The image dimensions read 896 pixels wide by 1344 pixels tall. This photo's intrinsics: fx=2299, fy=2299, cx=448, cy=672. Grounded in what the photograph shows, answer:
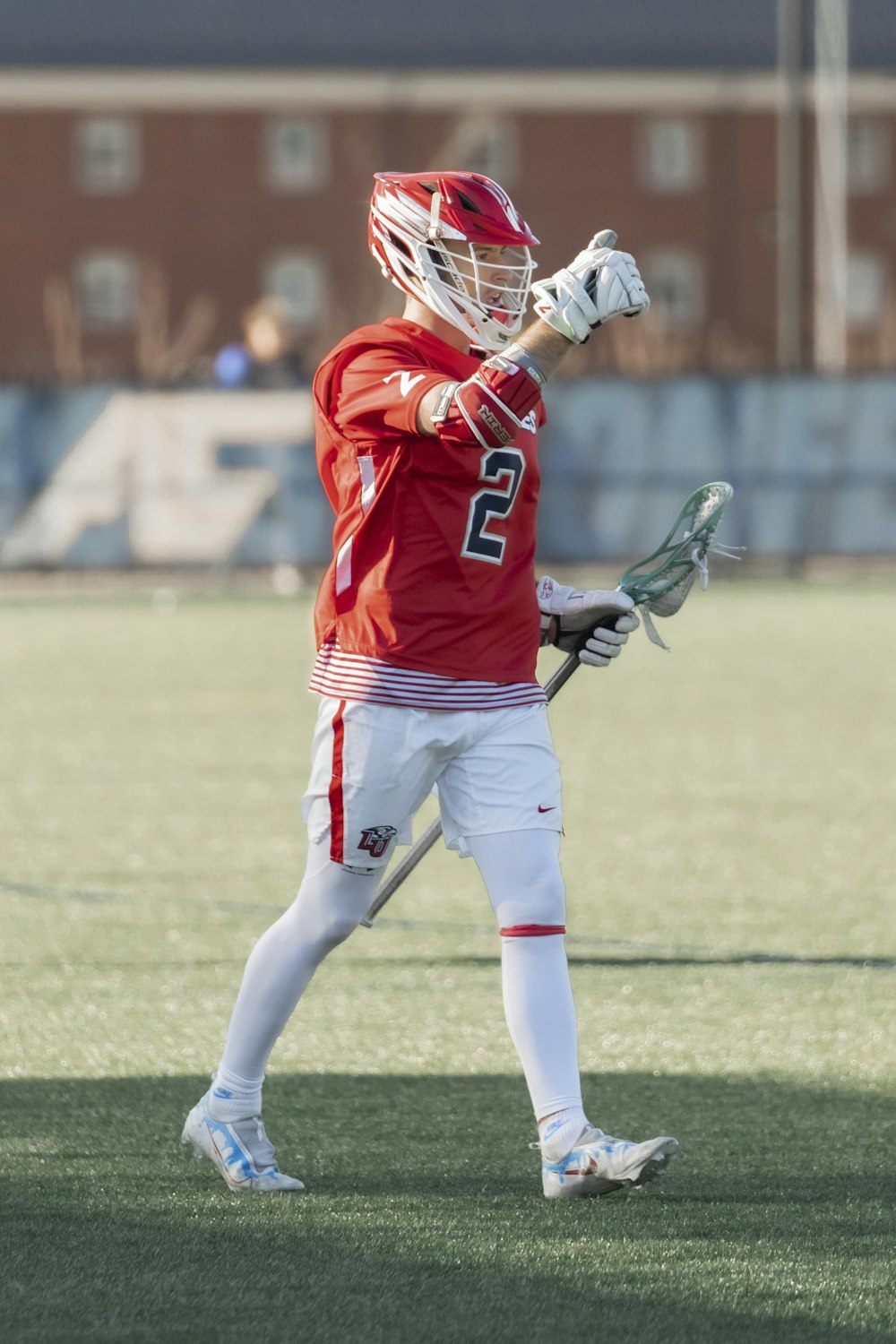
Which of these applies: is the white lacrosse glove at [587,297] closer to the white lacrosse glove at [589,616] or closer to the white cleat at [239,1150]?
the white lacrosse glove at [589,616]

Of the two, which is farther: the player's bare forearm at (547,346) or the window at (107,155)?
the window at (107,155)

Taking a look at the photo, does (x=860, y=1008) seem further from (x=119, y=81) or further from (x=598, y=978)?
Answer: (x=119, y=81)

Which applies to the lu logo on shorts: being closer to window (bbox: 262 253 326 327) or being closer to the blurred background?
the blurred background

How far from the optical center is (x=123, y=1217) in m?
4.16

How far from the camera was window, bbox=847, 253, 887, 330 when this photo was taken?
173 feet

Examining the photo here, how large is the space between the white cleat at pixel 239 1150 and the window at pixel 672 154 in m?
49.2

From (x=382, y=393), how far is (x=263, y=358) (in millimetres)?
17346

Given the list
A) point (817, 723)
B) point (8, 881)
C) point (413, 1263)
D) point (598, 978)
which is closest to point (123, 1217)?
point (413, 1263)

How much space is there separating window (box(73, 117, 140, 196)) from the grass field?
134 ft

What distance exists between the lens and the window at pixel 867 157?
5262 cm

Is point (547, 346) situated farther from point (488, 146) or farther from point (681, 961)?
point (488, 146)

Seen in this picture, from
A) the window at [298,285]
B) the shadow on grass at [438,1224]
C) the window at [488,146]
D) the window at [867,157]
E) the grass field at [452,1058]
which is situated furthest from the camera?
the window at [867,157]

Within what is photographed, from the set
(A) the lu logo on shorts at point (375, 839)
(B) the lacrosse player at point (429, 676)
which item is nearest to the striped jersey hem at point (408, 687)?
(B) the lacrosse player at point (429, 676)

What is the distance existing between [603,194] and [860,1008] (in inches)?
1869
